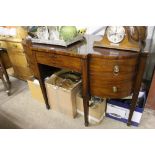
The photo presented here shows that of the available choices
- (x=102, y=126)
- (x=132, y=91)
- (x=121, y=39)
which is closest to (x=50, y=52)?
(x=121, y=39)

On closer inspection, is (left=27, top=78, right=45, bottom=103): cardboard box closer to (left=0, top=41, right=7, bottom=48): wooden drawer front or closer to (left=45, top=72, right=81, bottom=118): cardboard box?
(left=45, top=72, right=81, bottom=118): cardboard box

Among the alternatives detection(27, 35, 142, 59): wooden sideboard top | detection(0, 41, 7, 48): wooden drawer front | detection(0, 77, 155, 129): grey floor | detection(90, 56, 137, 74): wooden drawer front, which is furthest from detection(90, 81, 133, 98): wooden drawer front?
detection(0, 41, 7, 48): wooden drawer front

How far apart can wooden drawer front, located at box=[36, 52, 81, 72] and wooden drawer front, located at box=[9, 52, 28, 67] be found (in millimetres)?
734

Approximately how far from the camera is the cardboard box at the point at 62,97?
136 cm

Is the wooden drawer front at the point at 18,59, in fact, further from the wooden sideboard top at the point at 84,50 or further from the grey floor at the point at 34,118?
the wooden sideboard top at the point at 84,50

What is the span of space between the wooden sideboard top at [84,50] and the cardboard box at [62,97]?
39cm

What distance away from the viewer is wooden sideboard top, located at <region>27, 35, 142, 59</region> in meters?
0.95

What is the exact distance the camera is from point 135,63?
98cm

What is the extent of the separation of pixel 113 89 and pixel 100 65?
0.21 meters

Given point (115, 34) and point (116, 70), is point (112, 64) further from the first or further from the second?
point (115, 34)

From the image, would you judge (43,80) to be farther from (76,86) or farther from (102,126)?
(102,126)

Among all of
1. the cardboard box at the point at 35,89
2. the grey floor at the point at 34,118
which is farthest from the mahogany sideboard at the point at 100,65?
the cardboard box at the point at 35,89

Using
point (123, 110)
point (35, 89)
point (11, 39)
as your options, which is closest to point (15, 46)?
point (11, 39)

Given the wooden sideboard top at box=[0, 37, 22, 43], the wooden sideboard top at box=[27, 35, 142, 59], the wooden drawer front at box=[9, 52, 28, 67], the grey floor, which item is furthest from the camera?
the wooden drawer front at box=[9, 52, 28, 67]
